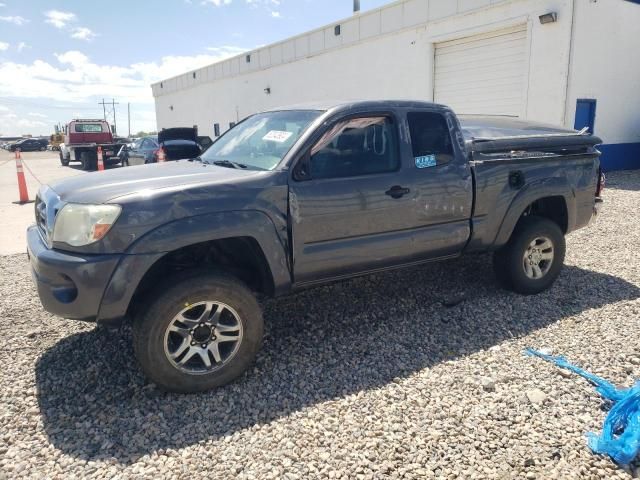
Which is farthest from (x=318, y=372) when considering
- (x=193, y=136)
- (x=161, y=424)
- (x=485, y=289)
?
(x=193, y=136)

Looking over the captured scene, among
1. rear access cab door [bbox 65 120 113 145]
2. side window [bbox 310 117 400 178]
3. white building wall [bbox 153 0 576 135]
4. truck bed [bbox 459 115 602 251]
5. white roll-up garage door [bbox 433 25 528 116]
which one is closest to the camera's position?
side window [bbox 310 117 400 178]

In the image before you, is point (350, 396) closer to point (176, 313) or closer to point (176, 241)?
point (176, 313)

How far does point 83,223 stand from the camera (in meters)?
2.84

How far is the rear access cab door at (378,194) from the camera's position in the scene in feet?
11.0

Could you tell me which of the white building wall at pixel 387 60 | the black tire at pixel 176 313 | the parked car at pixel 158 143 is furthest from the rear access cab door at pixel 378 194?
the parked car at pixel 158 143

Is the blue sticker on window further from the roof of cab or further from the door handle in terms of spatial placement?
the roof of cab

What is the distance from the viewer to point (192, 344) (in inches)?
121

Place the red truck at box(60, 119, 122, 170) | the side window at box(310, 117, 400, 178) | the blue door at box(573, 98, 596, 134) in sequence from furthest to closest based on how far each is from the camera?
the red truck at box(60, 119, 122, 170)
the blue door at box(573, 98, 596, 134)
the side window at box(310, 117, 400, 178)

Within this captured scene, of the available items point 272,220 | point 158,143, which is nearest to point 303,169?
point 272,220

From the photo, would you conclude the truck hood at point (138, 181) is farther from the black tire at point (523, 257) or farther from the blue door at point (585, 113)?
the blue door at point (585, 113)

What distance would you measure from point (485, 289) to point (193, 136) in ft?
44.8

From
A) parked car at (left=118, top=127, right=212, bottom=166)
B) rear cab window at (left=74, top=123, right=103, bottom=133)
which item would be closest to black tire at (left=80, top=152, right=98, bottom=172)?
rear cab window at (left=74, top=123, right=103, bottom=133)

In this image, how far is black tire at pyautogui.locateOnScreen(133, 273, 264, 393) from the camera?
115 inches

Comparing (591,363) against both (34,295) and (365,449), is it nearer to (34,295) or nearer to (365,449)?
(365,449)
